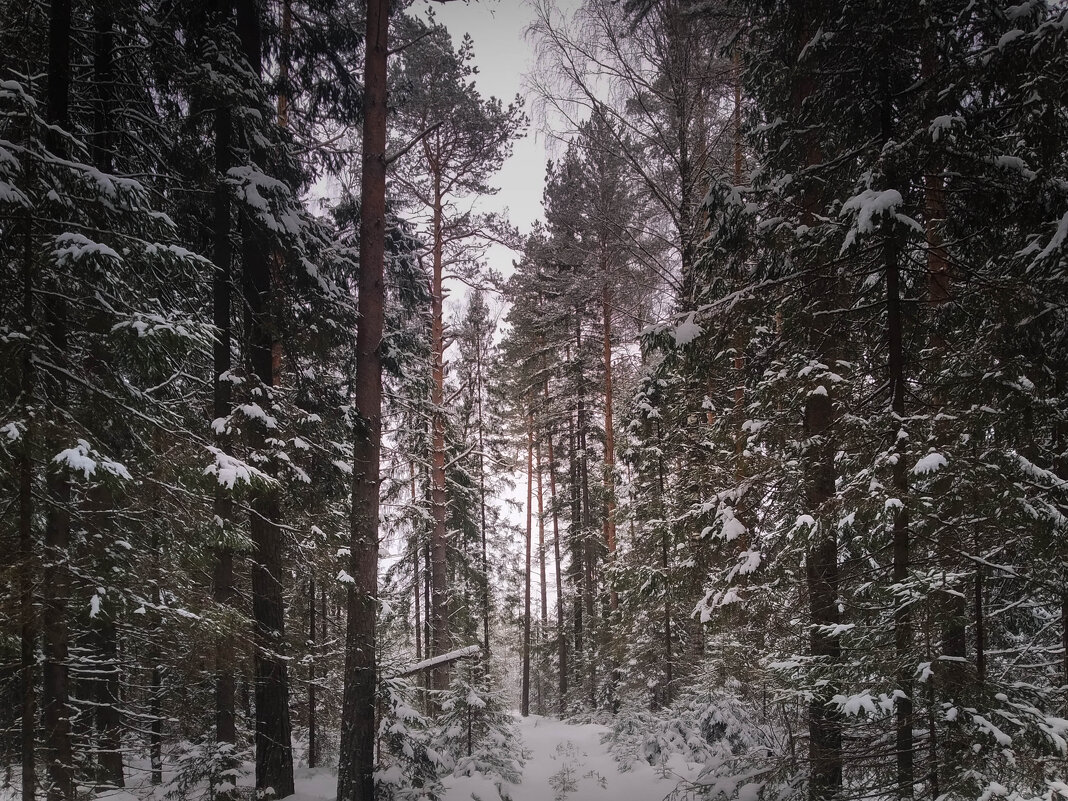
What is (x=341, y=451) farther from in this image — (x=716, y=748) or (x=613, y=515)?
(x=716, y=748)

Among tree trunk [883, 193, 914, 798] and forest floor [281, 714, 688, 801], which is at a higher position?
tree trunk [883, 193, 914, 798]

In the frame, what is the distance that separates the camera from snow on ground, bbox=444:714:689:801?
771 cm

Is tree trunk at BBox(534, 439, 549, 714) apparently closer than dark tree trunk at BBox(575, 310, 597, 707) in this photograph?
No

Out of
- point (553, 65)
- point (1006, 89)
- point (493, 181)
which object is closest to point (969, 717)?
point (1006, 89)

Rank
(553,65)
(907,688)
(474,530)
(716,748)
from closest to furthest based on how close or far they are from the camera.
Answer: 1. (907,688)
2. (553,65)
3. (716,748)
4. (474,530)

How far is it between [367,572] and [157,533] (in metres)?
2.27

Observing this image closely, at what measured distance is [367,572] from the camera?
6.29m

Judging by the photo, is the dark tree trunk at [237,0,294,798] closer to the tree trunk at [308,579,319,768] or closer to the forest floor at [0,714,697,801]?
the tree trunk at [308,579,319,768]

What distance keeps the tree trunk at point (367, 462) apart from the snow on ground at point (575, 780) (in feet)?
6.44

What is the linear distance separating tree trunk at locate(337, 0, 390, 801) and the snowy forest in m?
0.05

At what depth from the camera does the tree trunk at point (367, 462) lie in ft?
19.5

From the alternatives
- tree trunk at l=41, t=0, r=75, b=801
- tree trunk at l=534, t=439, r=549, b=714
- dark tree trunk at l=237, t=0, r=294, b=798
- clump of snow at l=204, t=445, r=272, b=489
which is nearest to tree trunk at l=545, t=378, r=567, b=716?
tree trunk at l=534, t=439, r=549, b=714

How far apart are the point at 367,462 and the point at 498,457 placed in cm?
579

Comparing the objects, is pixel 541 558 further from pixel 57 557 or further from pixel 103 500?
pixel 57 557
